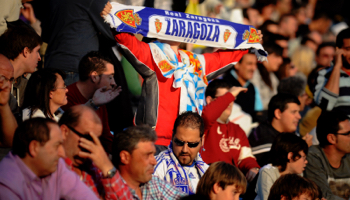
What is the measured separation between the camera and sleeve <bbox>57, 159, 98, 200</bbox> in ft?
10.2

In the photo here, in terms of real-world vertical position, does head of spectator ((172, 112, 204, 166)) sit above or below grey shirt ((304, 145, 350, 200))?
above

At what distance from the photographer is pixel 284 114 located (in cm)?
643

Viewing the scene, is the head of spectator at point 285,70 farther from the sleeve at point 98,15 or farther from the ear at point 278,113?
the sleeve at point 98,15

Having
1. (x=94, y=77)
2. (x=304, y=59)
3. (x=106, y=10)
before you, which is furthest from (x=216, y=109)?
(x=304, y=59)

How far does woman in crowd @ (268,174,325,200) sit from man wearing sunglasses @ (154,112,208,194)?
30.9 inches

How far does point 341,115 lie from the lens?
6.08 m

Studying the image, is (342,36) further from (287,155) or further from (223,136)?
(223,136)

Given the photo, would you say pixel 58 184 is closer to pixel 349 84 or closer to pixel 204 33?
pixel 204 33

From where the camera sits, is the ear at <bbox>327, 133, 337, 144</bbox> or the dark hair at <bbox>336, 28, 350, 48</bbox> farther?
the dark hair at <bbox>336, 28, 350, 48</bbox>

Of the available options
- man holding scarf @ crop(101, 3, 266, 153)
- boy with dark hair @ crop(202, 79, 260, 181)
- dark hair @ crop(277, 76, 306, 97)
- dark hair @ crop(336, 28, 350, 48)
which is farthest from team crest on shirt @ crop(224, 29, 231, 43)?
dark hair @ crop(277, 76, 306, 97)

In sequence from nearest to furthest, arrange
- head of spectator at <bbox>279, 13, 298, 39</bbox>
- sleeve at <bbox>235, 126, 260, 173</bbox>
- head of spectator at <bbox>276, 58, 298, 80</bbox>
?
sleeve at <bbox>235, 126, 260, 173</bbox> → head of spectator at <bbox>276, 58, 298, 80</bbox> → head of spectator at <bbox>279, 13, 298, 39</bbox>

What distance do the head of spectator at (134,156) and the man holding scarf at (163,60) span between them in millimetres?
1279

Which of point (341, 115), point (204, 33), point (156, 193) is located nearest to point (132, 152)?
point (156, 193)

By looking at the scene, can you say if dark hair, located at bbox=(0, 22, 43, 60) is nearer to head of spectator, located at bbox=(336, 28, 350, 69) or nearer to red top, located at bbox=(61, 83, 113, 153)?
red top, located at bbox=(61, 83, 113, 153)
